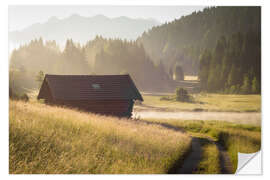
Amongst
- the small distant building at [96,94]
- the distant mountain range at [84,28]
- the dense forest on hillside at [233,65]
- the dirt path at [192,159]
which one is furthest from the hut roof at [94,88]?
the dense forest on hillside at [233,65]

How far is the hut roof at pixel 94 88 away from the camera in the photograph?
8.94 meters

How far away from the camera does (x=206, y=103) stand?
30.8ft

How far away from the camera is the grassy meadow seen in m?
8.44

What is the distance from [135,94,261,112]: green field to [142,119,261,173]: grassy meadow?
455mm

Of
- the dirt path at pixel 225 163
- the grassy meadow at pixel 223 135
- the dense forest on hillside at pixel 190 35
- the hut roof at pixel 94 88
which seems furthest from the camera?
the dense forest on hillside at pixel 190 35

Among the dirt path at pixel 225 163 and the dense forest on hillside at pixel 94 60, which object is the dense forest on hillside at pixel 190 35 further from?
the dirt path at pixel 225 163

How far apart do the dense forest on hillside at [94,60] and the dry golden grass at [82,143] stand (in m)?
1.35

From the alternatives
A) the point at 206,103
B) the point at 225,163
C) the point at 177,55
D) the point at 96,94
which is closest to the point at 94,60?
the point at 96,94

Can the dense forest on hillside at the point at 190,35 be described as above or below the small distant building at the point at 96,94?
above

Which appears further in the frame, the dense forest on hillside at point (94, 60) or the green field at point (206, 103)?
the green field at point (206, 103)

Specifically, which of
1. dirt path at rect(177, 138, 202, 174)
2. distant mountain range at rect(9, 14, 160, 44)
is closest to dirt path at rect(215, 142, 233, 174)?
dirt path at rect(177, 138, 202, 174)

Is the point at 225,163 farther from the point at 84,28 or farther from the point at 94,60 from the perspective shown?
the point at 84,28

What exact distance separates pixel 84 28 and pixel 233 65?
5.37 m
